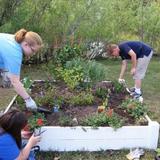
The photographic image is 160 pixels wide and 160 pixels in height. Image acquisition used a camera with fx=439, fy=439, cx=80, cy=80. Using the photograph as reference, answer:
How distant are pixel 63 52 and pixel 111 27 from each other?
14.7 ft

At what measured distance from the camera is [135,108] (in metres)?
6.26

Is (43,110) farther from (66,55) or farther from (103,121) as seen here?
(66,55)

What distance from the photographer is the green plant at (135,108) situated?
20.3ft

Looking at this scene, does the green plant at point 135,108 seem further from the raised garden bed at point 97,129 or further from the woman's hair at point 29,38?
the woman's hair at point 29,38

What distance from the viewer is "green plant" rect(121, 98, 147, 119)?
20.3 ft

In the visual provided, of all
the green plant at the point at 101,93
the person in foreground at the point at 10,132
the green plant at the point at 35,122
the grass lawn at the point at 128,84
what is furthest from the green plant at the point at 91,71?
the person in foreground at the point at 10,132

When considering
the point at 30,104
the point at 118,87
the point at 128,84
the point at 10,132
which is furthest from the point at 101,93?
the point at 10,132

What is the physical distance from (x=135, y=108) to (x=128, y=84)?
3.33 meters

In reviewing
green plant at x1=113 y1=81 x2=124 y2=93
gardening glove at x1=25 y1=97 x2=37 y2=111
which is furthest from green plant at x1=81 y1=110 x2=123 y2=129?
green plant at x1=113 y1=81 x2=124 y2=93

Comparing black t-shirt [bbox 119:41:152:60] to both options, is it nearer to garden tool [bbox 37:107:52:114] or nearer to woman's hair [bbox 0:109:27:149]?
garden tool [bbox 37:107:52:114]

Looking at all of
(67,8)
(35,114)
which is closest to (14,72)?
(35,114)

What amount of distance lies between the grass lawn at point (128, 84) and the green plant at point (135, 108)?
0.67m

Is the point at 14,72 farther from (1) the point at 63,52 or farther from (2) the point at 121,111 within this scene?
(1) the point at 63,52

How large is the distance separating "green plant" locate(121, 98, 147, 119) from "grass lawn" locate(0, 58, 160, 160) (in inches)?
26.2
